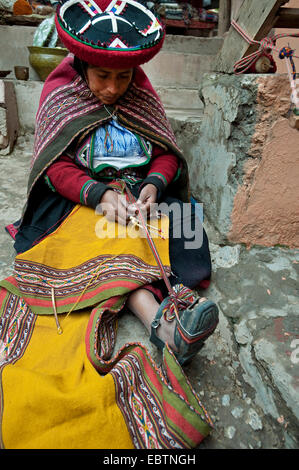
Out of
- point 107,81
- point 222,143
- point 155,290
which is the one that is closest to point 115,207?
point 155,290

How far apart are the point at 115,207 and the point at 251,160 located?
0.65 meters

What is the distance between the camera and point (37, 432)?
2.70 feet

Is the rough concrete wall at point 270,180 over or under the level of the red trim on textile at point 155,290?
over

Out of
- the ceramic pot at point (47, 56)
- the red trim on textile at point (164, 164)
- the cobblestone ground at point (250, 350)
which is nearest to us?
A: the cobblestone ground at point (250, 350)

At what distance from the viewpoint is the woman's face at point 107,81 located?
140 centimetres

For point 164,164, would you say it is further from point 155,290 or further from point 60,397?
point 60,397

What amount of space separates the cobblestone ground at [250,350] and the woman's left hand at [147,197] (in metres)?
0.45

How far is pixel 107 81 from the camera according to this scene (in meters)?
1.43

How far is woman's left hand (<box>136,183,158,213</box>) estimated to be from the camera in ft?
4.62

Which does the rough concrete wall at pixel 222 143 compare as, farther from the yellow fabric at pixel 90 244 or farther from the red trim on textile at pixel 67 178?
the red trim on textile at pixel 67 178

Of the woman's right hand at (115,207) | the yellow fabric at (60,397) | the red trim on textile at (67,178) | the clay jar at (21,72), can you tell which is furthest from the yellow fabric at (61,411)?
the clay jar at (21,72)

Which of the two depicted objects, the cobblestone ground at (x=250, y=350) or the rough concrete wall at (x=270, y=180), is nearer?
the cobblestone ground at (x=250, y=350)
